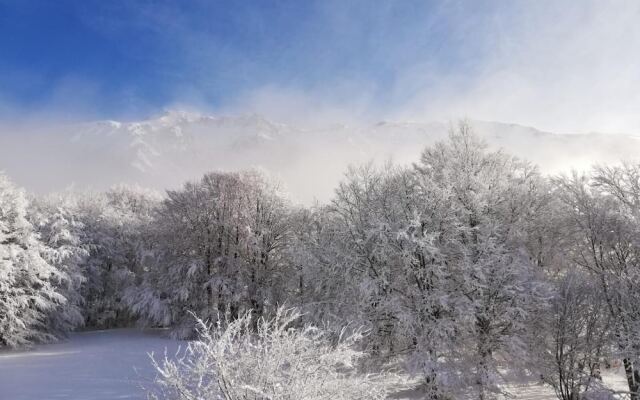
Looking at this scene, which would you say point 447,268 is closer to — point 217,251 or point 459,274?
point 459,274

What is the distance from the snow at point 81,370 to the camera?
13445mm

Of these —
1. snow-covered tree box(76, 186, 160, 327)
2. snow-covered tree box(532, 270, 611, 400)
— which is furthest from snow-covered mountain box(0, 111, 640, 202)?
snow-covered tree box(532, 270, 611, 400)

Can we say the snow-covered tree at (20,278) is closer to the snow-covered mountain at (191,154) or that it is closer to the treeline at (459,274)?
the treeline at (459,274)

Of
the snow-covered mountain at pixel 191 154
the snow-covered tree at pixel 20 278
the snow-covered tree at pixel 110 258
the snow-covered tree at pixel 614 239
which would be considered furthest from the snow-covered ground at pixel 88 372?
the snow-covered mountain at pixel 191 154

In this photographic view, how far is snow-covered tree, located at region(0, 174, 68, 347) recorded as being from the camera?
72.4 feet

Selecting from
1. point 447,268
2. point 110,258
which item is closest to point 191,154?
point 110,258

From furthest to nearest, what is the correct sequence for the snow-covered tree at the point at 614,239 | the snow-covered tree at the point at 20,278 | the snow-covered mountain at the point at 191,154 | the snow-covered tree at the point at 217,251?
1. the snow-covered mountain at the point at 191,154
2. the snow-covered tree at the point at 217,251
3. the snow-covered tree at the point at 20,278
4. the snow-covered tree at the point at 614,239

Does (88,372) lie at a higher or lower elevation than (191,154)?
lower

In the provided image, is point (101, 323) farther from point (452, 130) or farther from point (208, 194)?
point (452, 130)

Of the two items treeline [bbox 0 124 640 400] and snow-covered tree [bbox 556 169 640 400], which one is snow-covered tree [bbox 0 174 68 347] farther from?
snow-covered tree [bbox 556 169 640 400]

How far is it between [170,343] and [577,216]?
23884 mm

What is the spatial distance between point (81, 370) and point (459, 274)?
1638 cm

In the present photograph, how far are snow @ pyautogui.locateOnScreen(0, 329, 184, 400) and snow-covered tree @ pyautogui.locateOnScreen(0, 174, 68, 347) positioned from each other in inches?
51.5

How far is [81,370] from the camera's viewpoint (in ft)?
55.8
